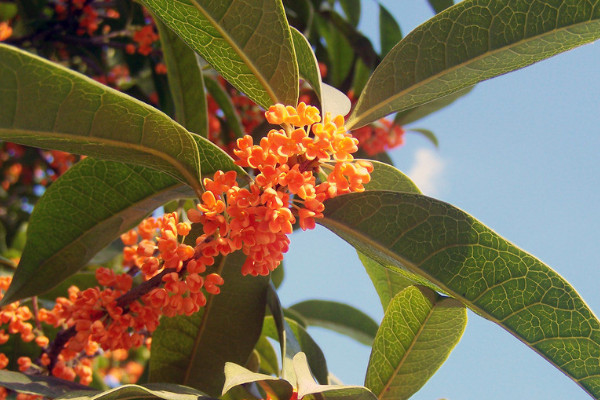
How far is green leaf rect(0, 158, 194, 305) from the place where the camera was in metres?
1.51

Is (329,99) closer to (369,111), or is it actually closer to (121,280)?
(369,111)

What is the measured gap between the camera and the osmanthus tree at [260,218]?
3.86ft

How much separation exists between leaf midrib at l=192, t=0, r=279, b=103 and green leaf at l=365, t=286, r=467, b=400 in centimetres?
65

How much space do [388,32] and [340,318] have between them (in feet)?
6.04

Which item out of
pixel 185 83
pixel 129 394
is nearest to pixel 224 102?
pixel 185 83

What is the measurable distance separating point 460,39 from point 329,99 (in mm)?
364

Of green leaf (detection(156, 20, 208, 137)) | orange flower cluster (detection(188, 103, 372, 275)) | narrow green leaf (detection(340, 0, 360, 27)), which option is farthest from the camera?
narrow green leaf (detection(340, 0, 360, 27))

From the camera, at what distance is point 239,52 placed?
4.53 feet

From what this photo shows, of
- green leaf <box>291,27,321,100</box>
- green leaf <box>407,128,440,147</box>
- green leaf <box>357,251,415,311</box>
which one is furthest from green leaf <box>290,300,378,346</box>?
green leaf <box>407,128,440,147</box>

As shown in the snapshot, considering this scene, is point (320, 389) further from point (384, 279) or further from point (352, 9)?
point (352, 9)

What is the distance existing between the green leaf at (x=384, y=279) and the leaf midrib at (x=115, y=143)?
72 centimetres

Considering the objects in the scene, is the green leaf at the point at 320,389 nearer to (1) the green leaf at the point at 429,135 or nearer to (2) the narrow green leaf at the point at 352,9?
(2) the narrow green leaf at the point at 352,9

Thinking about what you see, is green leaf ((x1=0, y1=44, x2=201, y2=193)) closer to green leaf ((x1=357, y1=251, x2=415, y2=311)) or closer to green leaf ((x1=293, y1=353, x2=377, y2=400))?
green leaf ((x1=293, y1=353, x2=377, y2=400))

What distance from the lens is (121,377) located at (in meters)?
4.49
